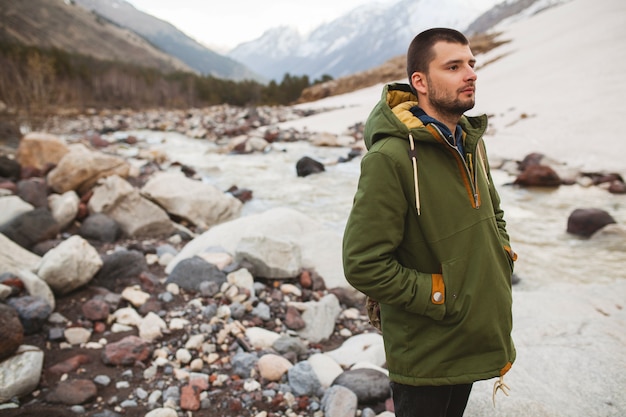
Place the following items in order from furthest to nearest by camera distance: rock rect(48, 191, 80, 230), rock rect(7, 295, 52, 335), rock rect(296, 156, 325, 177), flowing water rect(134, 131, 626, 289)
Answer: rock rect(296, 156, 325, 177)
rock rect(48, 191, 80, 230)
flowing water rect(134, 131, 626, 289)
rock rect(7, 295, 52, 335)

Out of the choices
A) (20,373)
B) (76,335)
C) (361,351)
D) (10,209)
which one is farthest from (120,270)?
(361,351)

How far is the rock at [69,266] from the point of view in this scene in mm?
3666

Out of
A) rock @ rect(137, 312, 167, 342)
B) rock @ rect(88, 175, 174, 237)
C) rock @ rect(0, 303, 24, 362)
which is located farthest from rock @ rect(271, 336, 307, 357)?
rock @ rect(88, 175, 174, 237)

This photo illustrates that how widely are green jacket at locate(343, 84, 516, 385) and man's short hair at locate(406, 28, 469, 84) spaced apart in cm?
15

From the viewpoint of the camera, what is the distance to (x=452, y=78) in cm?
148

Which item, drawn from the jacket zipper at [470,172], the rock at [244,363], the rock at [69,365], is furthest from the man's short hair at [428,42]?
the rock at [69,365]

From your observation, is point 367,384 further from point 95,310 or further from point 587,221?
point 587,221

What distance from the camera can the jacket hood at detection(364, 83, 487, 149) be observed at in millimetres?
1424

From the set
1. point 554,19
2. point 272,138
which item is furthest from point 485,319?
point 554,19

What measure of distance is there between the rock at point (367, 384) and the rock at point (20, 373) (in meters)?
2.04

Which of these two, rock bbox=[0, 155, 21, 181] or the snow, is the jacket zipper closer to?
the snow

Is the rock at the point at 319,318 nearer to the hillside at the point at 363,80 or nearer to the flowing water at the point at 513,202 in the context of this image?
the flowing water at the point at 513,202

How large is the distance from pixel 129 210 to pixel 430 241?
5.93 m

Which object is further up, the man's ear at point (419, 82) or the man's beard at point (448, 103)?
the man's ear at point (419, 82)
